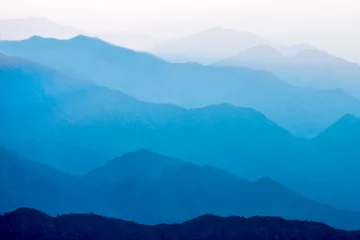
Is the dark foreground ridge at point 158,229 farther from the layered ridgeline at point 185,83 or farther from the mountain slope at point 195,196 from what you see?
the layered ridgeline at point 185,83

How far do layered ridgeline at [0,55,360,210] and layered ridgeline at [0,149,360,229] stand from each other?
514 inches

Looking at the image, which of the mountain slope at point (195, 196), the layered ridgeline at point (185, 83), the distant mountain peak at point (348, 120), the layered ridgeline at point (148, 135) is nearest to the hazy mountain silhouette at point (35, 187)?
the mountain slope at point (195, 196)

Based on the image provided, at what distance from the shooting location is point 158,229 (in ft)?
154

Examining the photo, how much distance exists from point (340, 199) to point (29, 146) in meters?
59.4

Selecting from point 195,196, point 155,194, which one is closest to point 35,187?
A: point 155,194

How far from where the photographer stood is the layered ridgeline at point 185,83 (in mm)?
180250

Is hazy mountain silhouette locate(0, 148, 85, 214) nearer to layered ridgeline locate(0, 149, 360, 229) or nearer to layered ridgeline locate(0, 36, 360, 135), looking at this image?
layered ridgeline locate(0, 149, 360, 229)

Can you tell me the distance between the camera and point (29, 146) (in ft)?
378

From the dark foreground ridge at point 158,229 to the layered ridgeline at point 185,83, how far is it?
5014 inches

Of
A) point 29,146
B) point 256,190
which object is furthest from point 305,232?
point 29,146

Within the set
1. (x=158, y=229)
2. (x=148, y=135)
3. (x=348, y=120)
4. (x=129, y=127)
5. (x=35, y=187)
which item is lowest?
(x=158, y=229)

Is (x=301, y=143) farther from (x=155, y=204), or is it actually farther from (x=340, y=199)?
(x=155, y=204)

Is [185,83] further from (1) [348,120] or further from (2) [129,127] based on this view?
(1) [348,120]

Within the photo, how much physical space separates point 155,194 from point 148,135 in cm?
3727
